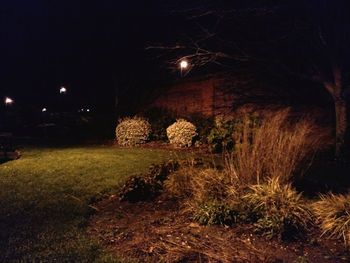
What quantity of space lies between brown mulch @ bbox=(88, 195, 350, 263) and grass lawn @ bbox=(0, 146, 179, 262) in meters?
0.32

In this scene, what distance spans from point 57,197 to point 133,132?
7458 millimetres

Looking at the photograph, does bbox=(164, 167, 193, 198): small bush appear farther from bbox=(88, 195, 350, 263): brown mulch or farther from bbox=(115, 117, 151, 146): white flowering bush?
bbox=(115, 117, 151, 146): white flowering bush

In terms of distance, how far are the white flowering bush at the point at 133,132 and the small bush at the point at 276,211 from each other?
9112mm

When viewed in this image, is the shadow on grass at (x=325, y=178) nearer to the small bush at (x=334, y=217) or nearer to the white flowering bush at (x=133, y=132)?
the small bush at (x=334, y=217)

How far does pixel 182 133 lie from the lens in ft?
45.2

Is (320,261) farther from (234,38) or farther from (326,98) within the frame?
(234,38)

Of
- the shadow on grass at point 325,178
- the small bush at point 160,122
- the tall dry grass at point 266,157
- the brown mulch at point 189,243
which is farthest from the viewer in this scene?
the small bush at point 160,122

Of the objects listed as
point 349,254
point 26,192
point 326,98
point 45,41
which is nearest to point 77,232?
point 26,192

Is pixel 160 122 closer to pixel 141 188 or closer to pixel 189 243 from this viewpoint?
pixel 141 188

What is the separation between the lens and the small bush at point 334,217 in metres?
4.88

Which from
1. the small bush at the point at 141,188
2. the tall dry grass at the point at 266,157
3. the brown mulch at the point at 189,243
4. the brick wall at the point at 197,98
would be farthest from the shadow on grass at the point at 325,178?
the brick wall at the point at 197,98

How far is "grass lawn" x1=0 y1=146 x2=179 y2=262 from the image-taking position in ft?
15.5

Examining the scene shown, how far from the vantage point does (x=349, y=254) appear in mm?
4500

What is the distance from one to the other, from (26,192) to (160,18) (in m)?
13.8
